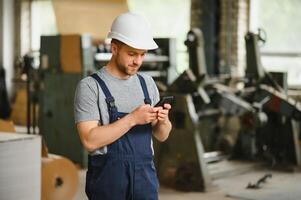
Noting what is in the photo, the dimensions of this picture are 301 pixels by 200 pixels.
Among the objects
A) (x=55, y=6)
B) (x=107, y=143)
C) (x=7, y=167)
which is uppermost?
(x=55, y=6)

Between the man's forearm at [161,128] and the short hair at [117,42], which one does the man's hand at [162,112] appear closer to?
the man's forearm at [161,128]

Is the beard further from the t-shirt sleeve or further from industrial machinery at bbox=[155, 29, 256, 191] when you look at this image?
industrial machinery at bbox=[155, 29, 256, 191]

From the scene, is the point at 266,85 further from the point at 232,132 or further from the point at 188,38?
the point at 188,38

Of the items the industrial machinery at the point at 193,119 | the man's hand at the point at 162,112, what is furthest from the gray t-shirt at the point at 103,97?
the industrial machinery at the point at 193,119

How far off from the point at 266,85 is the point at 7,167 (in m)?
3.24

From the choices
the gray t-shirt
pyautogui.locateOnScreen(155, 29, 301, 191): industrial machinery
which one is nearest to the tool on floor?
pyautogui.locateOnScreen(155, 29, 301, 191): industrial machinery

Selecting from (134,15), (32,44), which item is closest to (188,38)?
(134,15)

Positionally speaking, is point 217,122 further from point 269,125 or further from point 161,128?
point 161,128

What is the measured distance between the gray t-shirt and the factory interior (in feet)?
3.34

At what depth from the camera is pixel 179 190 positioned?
442 centimetres

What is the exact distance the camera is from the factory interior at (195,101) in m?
3.73

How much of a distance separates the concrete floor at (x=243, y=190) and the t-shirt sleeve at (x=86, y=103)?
2255mm

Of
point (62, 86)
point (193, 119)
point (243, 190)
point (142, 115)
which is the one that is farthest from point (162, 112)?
point (62, 86)

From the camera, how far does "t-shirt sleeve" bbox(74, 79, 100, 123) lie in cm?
187
